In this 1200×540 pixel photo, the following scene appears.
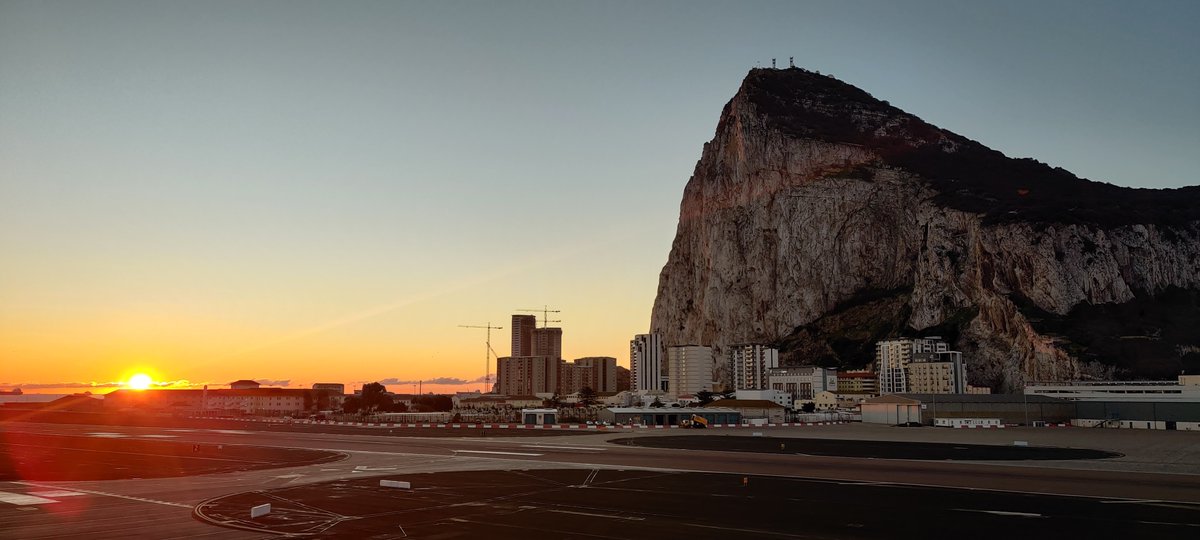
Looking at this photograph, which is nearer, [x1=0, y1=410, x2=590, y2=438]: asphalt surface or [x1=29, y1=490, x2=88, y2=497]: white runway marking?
[x1=29, y1=490, x2=88, y2=497]: white runway marking

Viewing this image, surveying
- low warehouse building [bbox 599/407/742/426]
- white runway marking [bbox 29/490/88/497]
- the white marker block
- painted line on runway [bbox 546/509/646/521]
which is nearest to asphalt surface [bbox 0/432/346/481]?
white runway marking [bbox 29/490/88/497]

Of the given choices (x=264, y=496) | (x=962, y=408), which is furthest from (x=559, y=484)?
→ (x=962, y=408)

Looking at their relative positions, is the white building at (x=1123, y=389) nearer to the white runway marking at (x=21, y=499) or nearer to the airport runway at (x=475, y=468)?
the airport runway at (x=475, y=468)

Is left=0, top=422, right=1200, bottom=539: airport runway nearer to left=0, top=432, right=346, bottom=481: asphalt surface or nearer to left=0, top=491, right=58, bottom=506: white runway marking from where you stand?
left=0, top=491, right=58, bottom=506: white runway marking

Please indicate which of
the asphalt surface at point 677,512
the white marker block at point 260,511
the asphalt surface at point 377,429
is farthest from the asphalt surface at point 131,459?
the asphalt surface at point 377,429

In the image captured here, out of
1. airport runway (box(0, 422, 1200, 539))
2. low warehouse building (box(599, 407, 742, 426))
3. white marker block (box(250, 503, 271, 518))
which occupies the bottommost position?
low warehouse building (box(599, 407, 742, 426))

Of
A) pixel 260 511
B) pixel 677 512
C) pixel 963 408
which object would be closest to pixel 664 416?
pixel 963 408

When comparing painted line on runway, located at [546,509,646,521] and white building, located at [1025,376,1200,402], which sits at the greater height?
painted line on runway, located at [546,509,646,521]

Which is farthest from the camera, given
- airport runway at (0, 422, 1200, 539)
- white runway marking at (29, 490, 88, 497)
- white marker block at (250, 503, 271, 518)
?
white runway marking at (29, 490, 88, 497)

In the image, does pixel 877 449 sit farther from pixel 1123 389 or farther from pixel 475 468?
pixel 1123 389
